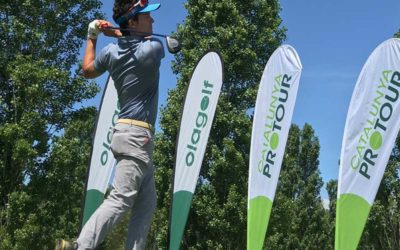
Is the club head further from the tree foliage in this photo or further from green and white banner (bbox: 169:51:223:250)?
the tree foliage

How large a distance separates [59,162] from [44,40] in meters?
3.69

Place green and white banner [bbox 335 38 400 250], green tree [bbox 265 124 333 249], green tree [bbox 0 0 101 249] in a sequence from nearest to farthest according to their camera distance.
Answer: green and white banner [bbox 335 38 400 250], green tree [bbox 0 0 101 249], green tree [bbox 265 124 333 249]

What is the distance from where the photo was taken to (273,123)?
9242 millimetres

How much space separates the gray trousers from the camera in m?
2.97

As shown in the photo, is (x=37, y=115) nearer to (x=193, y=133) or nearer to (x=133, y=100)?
(x=193, y=133)

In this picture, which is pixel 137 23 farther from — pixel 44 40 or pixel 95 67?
pixel 44 40

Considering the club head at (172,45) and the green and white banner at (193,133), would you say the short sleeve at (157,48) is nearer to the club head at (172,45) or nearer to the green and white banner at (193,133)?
the club head at (172,45)

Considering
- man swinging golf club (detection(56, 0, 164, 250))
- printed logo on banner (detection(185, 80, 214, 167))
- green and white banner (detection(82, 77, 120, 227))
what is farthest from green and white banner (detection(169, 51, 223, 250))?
man swinging golf club (detection(56, 0, 164, 250))

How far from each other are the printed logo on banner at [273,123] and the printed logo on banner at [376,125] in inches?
61.1

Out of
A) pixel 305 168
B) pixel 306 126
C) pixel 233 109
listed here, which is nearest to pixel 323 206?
pixel 305 168

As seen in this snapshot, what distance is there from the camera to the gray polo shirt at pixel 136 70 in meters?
3.33

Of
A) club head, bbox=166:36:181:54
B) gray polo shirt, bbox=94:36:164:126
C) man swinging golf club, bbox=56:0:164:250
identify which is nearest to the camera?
man swinging golf club, bbox=56:0:164:250

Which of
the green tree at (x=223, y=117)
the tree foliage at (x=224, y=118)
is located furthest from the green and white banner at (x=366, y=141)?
the green tree at (x=223, y=117)

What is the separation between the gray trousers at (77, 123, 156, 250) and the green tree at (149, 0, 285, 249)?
515 inches
